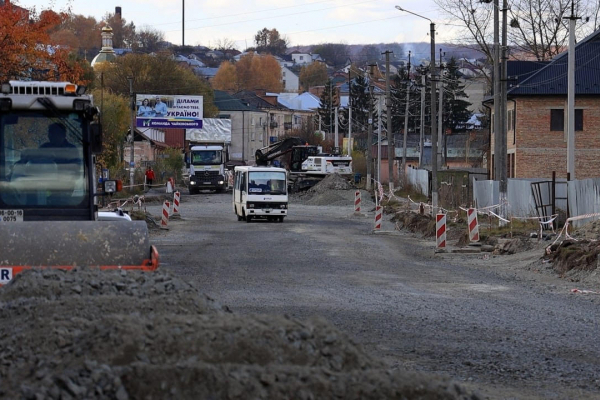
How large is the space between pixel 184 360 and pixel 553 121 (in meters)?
51.9

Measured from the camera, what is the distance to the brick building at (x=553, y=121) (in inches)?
2160

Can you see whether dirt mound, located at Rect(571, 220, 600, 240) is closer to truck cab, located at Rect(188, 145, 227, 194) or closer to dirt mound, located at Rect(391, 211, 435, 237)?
dirt mound, located at Rect(391, 211, 435, 237)

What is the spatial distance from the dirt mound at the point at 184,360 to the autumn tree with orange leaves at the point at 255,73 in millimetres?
177712

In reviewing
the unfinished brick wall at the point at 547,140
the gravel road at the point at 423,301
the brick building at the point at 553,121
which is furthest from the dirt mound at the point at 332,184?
the gravel road at the point at 423,301

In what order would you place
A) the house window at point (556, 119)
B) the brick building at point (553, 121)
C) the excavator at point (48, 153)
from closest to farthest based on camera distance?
the excavator at point (48, 153) → the brick building at point (553, 121) → the house window at point (556, 119)

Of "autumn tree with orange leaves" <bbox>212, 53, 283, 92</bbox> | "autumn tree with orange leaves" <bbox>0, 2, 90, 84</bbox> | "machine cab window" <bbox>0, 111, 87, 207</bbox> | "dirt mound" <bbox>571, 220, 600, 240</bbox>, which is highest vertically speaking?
"autumn tree with orange leaves" <bbox>212, 53, 283, 92</bbox>

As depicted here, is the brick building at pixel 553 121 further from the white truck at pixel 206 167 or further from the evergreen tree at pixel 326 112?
the evergreen tree at pixel 326 112

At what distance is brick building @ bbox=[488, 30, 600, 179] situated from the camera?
180 feet

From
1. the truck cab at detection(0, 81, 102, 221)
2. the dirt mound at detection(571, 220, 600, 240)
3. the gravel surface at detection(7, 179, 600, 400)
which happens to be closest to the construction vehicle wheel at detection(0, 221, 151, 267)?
the gravel surface at detection(7, 179, 600, 400)

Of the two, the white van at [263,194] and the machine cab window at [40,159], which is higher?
the machine cab window at [40,159]

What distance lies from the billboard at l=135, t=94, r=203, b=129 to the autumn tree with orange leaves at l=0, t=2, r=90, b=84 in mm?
24358

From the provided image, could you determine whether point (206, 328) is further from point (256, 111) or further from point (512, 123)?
point (256, 111)

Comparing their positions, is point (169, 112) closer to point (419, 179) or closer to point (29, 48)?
point (419, 179)

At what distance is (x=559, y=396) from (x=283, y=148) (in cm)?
5987
